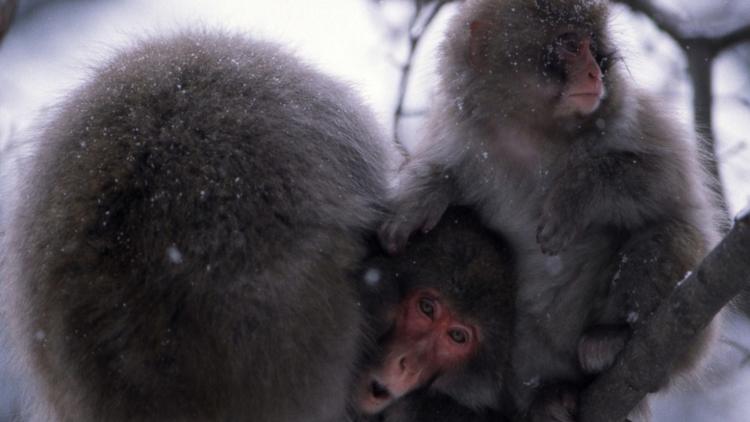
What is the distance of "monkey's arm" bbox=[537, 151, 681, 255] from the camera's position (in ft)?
12.8

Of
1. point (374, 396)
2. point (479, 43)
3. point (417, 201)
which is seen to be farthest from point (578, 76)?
point (374, 396)

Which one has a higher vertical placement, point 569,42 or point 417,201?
point 569,42

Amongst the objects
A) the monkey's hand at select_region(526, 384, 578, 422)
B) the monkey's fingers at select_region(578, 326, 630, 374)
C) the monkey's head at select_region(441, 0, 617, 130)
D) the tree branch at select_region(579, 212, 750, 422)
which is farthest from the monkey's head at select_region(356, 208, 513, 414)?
the monkey's head at select_region(441, 0, 617, 130)

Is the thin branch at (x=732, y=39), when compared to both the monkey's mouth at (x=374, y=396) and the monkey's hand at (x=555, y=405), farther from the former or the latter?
the monkey's mouth at (x=374, y=396)

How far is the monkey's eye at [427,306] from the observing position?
397 centimetres

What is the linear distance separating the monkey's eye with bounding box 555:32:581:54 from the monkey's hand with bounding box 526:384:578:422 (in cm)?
127

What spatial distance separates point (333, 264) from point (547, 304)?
886 mm

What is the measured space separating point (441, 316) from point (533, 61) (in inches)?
41.2

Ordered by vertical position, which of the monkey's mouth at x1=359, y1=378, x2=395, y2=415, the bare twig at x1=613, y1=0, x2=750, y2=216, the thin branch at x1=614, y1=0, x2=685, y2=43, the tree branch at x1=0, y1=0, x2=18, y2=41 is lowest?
the bare twig at x1=613, y1=0, x2=750, y2=216

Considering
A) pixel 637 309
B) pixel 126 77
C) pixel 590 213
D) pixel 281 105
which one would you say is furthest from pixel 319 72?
pixel 637 309

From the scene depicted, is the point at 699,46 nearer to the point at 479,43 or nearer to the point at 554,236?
the point at 479,43

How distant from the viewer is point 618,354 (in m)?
3.75

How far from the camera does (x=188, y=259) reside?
3.50 m

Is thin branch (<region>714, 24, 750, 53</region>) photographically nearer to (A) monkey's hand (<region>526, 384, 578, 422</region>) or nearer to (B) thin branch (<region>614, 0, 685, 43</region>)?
(B) thin branch (<region>614, 0, 685, 43</region>)
